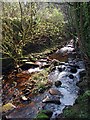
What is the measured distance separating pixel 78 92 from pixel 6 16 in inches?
64.2

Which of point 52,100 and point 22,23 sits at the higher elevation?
point 22,23

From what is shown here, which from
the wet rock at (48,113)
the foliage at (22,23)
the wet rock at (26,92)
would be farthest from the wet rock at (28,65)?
the wet rock at (48,113)

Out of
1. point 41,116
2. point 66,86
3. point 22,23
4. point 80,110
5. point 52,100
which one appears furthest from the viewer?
point 22,23

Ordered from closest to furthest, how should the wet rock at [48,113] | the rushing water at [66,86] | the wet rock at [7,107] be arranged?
the wet rock at [48,113]
the rushing water at [66,86]
the wet rock at [7,107]

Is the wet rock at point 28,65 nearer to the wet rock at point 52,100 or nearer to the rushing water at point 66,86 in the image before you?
the rushing water at point 66,86

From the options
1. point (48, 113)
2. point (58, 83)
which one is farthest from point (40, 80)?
point (48, 113)

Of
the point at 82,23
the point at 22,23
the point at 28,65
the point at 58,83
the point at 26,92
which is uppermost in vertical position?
the point at 22,23

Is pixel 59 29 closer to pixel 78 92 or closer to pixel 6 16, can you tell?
pixel 6 16

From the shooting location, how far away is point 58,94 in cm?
321

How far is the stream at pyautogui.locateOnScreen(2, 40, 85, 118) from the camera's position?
2.94m

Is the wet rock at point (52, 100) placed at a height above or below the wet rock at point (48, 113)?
above

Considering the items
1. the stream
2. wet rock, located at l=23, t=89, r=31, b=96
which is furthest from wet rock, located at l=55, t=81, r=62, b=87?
wet rock, located at l=23, t=89, r=31, b=96

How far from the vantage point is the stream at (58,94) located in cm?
294

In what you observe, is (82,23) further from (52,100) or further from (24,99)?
(24,99)
